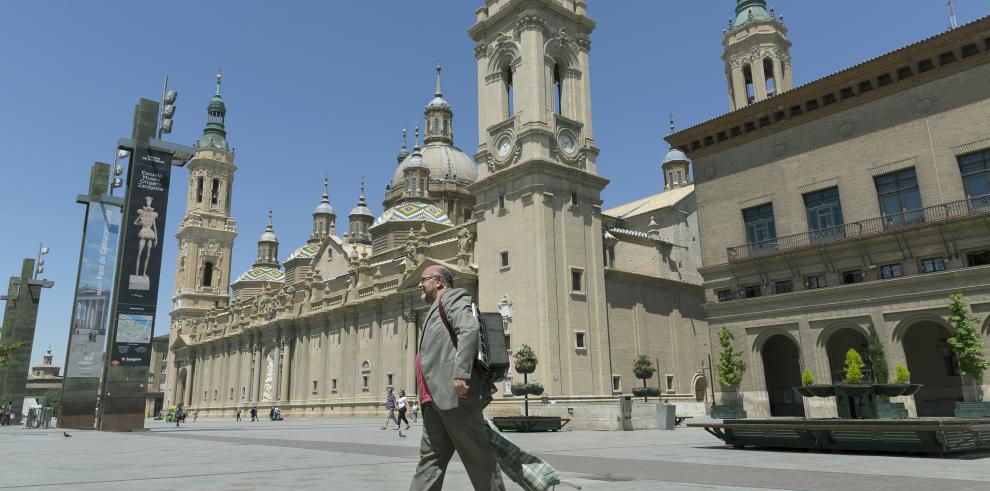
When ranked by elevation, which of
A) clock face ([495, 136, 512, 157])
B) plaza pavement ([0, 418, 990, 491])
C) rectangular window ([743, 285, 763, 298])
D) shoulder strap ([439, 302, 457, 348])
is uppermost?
clock face ([495, 136, 512, 157])

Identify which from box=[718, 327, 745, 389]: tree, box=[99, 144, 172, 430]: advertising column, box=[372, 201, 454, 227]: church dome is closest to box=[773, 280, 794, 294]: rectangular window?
box=[718, 327, 745, 389]: tree

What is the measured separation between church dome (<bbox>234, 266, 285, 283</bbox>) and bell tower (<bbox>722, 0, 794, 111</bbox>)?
63.5 meters

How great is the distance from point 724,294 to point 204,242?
77723 millimetres

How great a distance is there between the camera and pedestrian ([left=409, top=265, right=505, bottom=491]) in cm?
534

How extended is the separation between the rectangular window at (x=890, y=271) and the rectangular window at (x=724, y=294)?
23.2ft

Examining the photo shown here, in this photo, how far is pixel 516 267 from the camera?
40.3 m

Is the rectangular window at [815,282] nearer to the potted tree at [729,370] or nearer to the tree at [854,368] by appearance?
the potted tree at [729,370]

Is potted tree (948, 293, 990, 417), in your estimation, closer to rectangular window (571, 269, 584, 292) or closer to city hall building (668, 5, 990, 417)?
city hall building (668, 5, 990, 417)

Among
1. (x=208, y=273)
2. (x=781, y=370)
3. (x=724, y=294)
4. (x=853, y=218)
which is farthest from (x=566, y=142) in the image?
(x=208, y=273)

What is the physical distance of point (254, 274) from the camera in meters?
90.4

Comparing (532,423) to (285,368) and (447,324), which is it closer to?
(447,324)

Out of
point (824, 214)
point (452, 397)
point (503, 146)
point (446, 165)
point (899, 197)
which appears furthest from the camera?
point (446, 165)

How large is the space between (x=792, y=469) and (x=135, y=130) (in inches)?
1277

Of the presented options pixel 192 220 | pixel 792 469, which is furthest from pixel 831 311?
pixel 192 220
